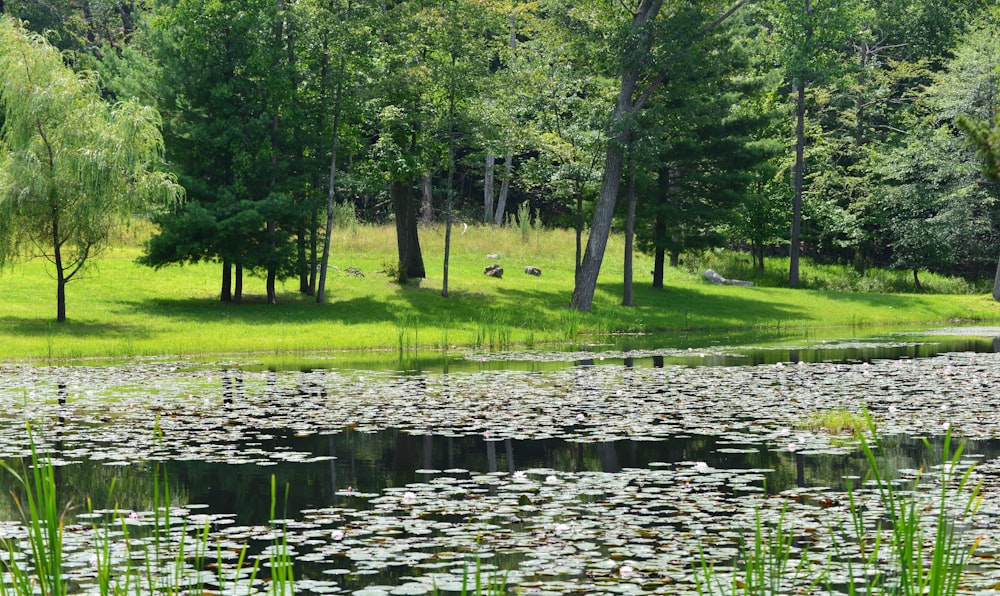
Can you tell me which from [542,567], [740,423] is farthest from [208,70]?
[542,567]

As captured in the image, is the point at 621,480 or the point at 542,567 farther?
the point at 621,480

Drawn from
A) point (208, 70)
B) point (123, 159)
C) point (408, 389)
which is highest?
point (208, 70)

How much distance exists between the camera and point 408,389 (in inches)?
735

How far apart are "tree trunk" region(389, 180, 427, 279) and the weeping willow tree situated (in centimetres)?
1047

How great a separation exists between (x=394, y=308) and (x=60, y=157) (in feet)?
33.6

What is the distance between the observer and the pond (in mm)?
7527

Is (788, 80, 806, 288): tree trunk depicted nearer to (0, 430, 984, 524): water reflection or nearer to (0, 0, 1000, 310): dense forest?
(0, 0, 1000, 310): dense forest

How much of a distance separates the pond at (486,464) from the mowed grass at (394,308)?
201 inches

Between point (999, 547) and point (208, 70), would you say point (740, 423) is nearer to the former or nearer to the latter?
point (999, 547)

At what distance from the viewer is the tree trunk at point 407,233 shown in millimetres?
38531

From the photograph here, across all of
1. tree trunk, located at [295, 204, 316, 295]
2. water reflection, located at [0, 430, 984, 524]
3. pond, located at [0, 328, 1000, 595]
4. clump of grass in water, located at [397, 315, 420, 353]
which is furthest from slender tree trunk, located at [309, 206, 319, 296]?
water reflection, located at [0, 430, 984, 524]

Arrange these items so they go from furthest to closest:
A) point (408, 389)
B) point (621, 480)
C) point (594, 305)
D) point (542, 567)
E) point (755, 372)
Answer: point (594, 305) → point (755, 372) → point (408, 389) → point (621, 480) → point (542, 567)

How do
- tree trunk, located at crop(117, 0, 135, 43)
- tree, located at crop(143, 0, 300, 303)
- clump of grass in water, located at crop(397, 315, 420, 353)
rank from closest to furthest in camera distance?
clump of grass in water, located at crop(397, 315, 420, 353) < tree, located at crop(143, 0, 300, 303) < tree trunk, located at crop(117, 0, 135, 43)

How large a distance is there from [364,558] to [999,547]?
4.39 m
